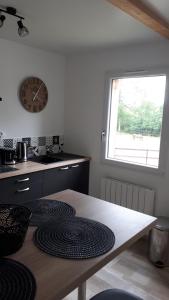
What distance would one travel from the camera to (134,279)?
2.23 m

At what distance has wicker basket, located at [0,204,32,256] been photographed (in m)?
0.96

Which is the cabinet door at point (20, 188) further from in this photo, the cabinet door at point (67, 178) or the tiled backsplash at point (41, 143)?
the tiled backsplash at point (41, 143)

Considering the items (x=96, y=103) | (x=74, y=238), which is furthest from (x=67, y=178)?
(x=74, y=238)

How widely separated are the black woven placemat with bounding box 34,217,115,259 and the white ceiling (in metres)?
1.49

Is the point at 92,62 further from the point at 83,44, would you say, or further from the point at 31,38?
the point at 31,38

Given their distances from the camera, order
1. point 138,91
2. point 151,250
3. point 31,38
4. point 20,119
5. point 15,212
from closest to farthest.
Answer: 1. point 15,212
2. point 151,250
3. point 31,38
4. point 138,91
5. point 20,119

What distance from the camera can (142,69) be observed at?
9.08ft

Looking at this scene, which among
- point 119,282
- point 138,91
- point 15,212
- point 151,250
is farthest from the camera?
point 138,91

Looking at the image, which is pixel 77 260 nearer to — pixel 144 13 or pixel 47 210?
pixel 47 210

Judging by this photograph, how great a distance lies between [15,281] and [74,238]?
0.34 m

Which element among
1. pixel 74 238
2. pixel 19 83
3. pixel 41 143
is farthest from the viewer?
pixel 41 143

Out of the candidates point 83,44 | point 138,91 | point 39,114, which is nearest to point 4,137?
point 39,114

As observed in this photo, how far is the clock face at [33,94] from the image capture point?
3.08 metres

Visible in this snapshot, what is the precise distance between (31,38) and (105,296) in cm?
255
